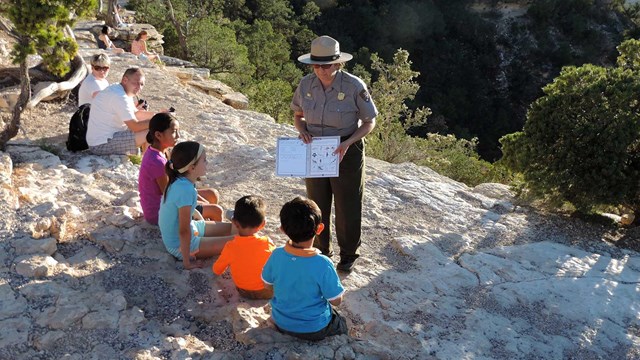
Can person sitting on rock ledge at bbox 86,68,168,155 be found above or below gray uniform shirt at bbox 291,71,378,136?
below

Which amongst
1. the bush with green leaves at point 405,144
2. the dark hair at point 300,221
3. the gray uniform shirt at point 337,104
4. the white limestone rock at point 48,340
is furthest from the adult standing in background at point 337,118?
the bush with green leaves at point 405,144

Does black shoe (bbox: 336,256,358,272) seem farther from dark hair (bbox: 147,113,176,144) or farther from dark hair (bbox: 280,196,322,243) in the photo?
dark hair (bbox: 147,113,176,144)

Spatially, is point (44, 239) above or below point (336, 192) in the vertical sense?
below

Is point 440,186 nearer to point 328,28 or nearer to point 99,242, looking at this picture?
point 99,242

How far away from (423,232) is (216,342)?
2.50 metres

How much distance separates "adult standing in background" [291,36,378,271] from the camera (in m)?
3.23

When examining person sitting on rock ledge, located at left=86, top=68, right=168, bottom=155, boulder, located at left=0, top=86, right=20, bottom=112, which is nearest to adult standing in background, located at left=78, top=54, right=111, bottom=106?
person sitting on rock ledge, located at left=86, top=68, right=168, bottom=155

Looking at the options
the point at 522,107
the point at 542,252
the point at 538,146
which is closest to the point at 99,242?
the point at 542,252

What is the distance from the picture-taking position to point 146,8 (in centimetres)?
1454

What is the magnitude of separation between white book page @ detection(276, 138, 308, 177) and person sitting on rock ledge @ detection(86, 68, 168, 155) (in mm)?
1868

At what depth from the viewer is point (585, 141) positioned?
17.0ft

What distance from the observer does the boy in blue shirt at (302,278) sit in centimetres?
267

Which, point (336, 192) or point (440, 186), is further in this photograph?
point (440, 186)

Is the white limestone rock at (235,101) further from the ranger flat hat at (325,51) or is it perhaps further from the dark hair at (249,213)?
the dark hair at (249,213)
